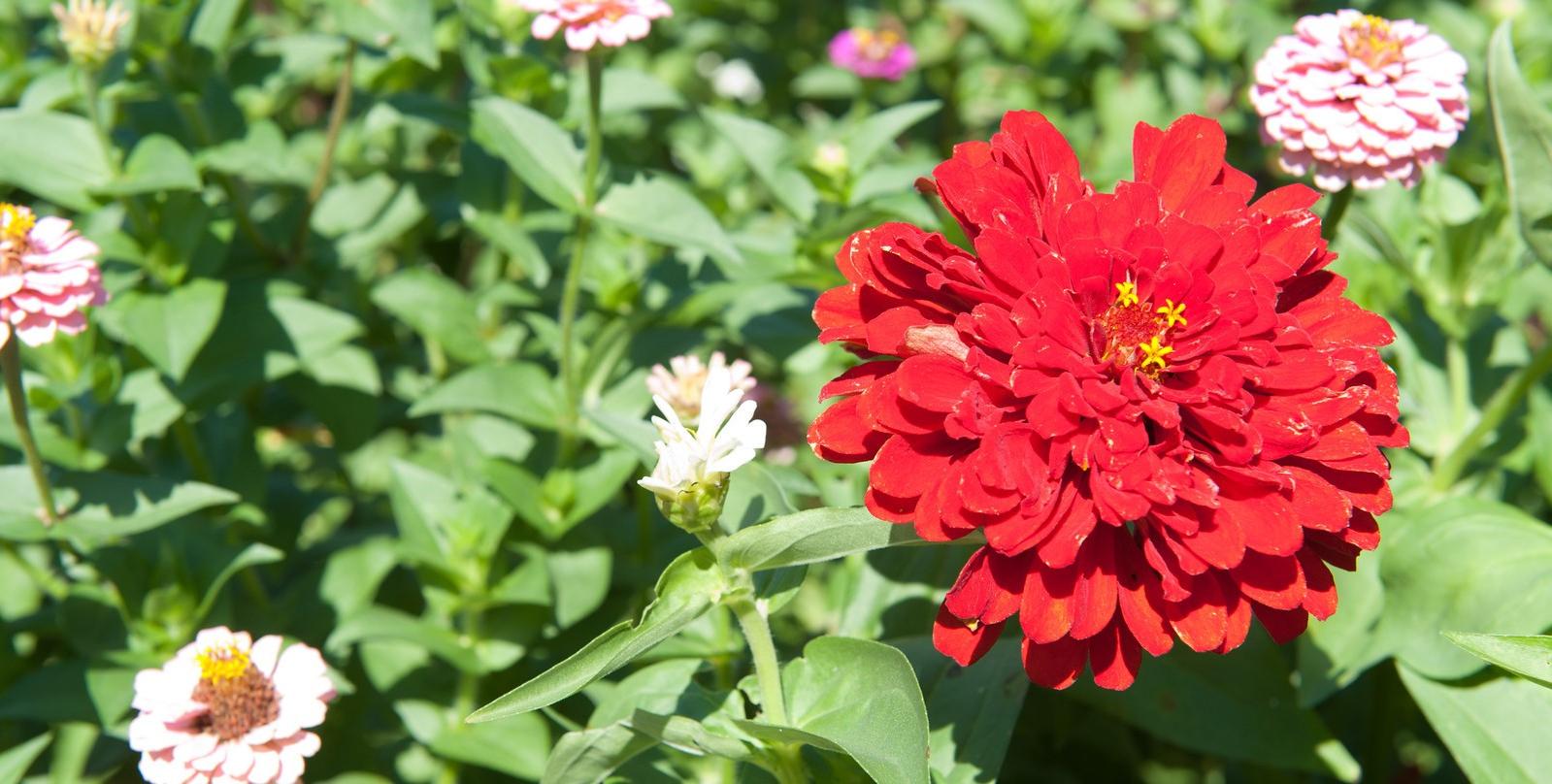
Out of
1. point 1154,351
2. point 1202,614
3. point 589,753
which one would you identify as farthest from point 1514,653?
point 589,753

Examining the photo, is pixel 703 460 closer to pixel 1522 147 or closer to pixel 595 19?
pixel 595 19

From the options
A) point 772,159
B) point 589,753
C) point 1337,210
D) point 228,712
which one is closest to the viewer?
point 589,753

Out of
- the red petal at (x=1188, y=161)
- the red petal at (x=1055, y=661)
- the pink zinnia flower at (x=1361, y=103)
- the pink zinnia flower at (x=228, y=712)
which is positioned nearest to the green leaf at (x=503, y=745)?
the pink zinnia flower at (x=228, y=712)

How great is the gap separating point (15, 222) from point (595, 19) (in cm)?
65

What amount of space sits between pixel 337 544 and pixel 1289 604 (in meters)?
1.50

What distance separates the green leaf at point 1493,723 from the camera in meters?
1.35

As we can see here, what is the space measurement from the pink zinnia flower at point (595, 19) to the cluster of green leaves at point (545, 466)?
0.22 metres

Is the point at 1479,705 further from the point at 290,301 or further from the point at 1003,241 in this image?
the point at 290,301

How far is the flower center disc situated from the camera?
1243mm

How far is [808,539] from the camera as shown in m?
1.02

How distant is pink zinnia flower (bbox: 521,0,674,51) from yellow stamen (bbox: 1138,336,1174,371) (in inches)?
28.9

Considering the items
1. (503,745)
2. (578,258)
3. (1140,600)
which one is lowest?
(503,745)

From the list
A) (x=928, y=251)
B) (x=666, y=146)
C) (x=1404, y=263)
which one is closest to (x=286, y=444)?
(x=666, y=146)

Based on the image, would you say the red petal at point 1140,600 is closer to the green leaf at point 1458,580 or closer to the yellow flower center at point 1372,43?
the green leaf at point 1458,580
